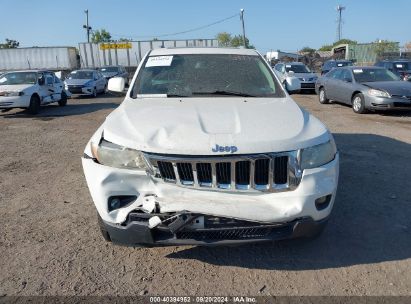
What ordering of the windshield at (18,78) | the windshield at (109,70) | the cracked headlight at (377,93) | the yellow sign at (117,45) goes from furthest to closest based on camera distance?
1. the yellow sign at (117,45)
2. the windshield at (109,70)
3. the windshield at (18,78)
4. the cracked headlight at (377,93)

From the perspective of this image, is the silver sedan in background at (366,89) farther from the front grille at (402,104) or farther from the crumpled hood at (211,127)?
the crumpled hood at (211,127)

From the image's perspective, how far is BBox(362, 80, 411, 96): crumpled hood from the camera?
1112cm

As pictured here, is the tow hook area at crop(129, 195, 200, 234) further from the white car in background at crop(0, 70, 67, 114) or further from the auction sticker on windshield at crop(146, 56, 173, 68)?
the white car in background at crop(0, 70, 67, 114)

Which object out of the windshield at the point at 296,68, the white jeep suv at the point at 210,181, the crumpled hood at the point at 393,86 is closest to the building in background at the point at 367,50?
the windshield at the point at 296,68

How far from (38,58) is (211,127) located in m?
38.4

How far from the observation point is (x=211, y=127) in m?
3.04

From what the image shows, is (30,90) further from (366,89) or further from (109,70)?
(109,70)

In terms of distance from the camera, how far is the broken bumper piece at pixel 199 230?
9.01 feet

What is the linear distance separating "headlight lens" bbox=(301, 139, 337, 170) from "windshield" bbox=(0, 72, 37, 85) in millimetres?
12858

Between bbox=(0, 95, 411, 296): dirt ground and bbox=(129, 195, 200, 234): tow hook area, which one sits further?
bbox=(0, 95, 411, 296): dirt ground

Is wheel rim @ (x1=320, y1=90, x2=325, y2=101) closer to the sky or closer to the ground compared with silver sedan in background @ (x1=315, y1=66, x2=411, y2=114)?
closer to the ground

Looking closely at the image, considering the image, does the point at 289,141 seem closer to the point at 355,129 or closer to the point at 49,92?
the point at 355,129

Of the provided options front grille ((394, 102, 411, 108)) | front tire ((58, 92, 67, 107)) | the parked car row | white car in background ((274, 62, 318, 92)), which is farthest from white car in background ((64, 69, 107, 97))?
front grille ((394, 102, 411, 108))

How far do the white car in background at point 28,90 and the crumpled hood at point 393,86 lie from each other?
1092cm
